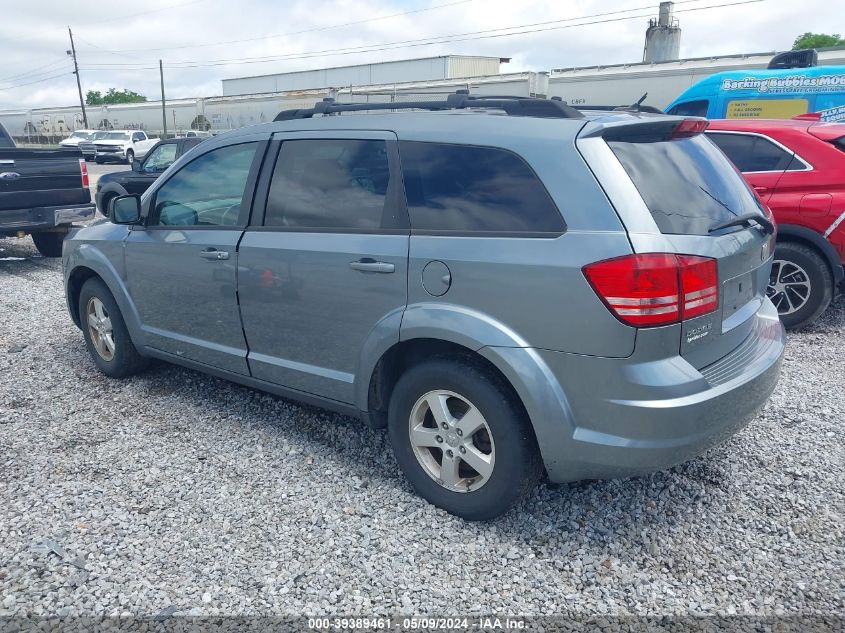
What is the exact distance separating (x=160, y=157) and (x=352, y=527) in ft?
42.6

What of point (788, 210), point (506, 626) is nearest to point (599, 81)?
point (788, 210)

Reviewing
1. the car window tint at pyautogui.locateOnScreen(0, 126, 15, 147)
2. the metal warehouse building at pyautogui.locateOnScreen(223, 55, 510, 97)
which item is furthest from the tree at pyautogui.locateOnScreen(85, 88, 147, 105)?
the car window tint at pyautogui.locateOnScreen(0, 126, 15, 147)

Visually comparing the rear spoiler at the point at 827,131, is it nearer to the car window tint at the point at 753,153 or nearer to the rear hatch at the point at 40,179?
the car window tint at the point at 753,153

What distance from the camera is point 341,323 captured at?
327 centimetres

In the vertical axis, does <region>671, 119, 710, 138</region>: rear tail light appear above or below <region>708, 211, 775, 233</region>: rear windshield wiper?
above

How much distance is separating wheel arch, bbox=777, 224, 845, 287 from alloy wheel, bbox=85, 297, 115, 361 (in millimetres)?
5440

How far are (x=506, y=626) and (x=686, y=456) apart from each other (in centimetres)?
95

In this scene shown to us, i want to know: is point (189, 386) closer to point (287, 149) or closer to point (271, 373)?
point (271, 373)

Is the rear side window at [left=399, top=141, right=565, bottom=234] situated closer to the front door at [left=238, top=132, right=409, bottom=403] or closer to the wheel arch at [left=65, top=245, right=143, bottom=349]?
the front door at [left=238, top=132, right=409, bottom=403]

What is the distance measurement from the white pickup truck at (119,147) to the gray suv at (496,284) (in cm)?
3536

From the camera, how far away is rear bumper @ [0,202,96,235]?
8.24 meters

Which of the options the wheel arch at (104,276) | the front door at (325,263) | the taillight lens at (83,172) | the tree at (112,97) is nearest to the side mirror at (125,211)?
the wheel arch at (104,276)

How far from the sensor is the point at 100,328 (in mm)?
4824

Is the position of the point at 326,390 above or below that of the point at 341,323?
below
